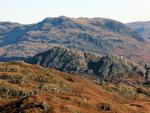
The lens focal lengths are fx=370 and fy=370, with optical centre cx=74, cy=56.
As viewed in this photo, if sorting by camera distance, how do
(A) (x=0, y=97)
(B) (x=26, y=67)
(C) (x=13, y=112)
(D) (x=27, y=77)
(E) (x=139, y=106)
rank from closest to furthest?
1. (C) (x=13, y=112)
2. (E) (x=139, y=106)
3. (A) (x=0, y=97)
4. (D) (x=27, y=77)
5. (B) (x=26, y=67)

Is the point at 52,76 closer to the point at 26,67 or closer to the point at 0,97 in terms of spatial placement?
the point at 26,67

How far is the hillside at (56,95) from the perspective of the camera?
112m

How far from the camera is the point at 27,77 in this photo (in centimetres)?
18125

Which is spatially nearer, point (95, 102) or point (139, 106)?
point (95, 102)

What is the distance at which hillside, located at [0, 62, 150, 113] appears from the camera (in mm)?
111875

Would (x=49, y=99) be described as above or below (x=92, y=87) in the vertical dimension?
above

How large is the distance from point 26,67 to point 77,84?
31.2 meters

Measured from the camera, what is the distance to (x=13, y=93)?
158m

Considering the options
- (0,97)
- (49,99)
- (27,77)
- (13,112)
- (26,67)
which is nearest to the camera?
(13,112)

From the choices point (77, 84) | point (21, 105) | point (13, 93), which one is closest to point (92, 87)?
point (77, 84)

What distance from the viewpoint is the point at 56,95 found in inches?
5034

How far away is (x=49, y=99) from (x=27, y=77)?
2605 inches

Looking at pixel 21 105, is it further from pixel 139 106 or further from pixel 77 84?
pixel 77 84

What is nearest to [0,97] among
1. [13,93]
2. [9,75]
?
[13,93]
